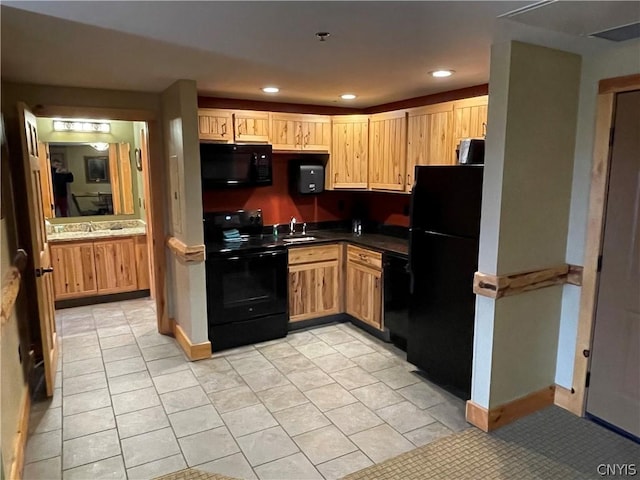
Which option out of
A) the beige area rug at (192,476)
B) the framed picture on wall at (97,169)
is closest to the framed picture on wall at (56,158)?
the framed picture on wall at (97,169)

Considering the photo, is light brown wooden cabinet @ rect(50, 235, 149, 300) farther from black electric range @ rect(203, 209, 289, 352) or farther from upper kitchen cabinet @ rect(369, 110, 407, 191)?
upper kitchen cabinet @ rect(369, 110, 407, 191)

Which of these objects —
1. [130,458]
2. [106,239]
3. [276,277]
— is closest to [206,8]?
[130,458]

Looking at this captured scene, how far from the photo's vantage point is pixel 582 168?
279cm

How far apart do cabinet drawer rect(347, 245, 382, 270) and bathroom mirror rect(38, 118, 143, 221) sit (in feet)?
9.85

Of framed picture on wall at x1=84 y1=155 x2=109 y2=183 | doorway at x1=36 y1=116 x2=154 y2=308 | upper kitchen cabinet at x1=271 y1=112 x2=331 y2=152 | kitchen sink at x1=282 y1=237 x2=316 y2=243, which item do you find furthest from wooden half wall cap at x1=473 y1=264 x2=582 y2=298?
framed picture on wall at x1=84 y1=155 x2=109 y2=183

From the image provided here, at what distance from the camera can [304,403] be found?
310 centimetres

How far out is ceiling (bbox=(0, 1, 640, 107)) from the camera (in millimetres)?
1890

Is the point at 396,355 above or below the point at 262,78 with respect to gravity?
below

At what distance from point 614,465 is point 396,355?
1.75 m

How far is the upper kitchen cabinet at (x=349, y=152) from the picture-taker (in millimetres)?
4578

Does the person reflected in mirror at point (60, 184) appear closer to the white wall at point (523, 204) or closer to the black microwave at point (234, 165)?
the black microwave at point (234, 165)

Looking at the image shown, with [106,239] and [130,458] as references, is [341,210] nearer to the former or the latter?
[106,239]

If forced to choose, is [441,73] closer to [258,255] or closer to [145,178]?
[258,255]

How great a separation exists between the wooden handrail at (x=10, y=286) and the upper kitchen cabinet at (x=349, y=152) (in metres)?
2.92
